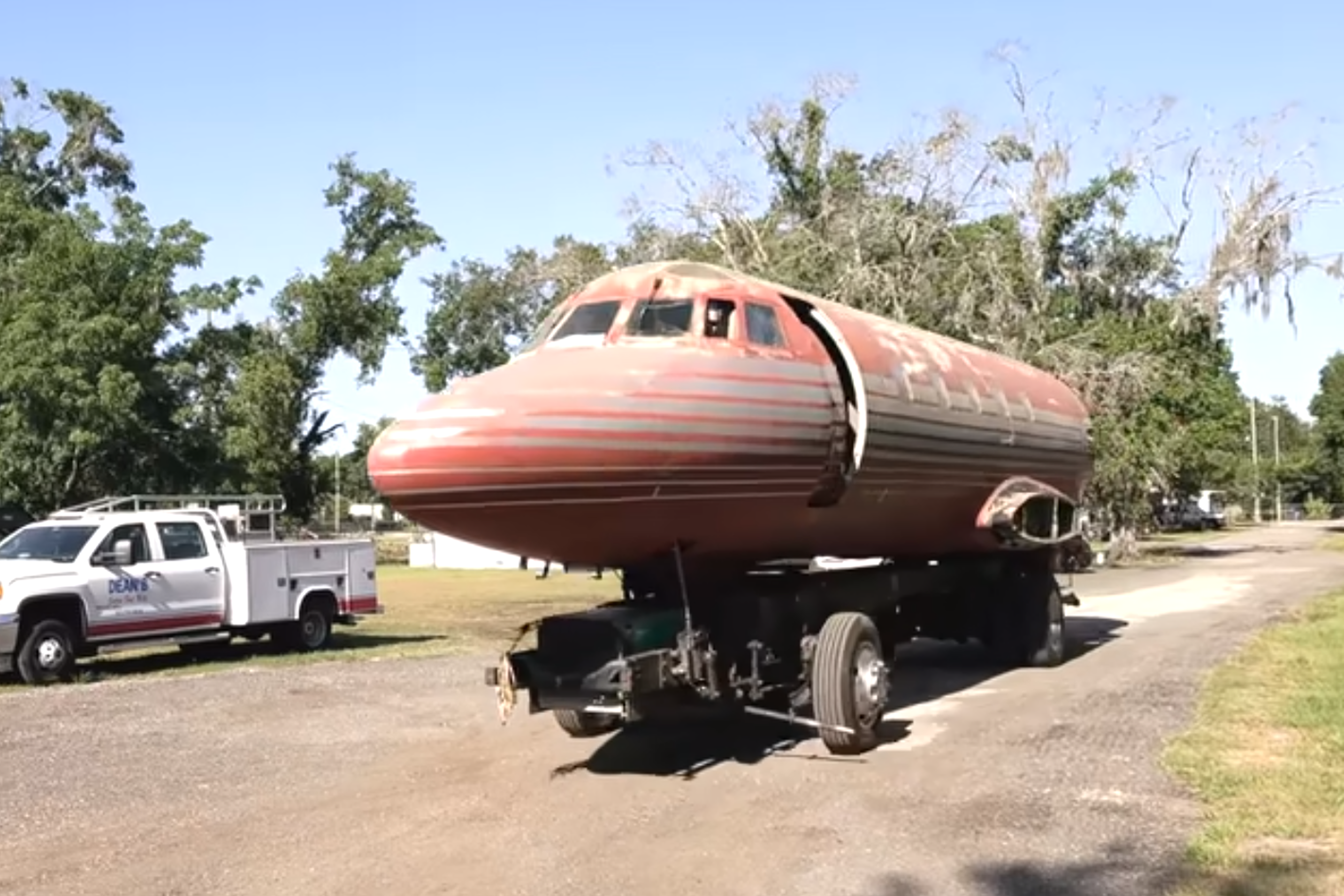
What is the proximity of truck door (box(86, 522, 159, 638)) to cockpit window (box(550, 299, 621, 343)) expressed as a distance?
8.59 meters

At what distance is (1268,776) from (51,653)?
1236cm

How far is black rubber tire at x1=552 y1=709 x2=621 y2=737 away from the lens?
10914 mm

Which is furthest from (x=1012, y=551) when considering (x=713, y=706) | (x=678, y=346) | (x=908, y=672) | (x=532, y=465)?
A: (x=532, y=465)

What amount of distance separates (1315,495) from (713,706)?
10986 centimetres

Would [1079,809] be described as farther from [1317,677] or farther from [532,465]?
[1317,677]

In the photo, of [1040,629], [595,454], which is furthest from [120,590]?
[1040,629]

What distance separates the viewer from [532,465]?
874 centimetres

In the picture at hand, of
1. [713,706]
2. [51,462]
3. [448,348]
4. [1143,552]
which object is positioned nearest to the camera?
[713,706]

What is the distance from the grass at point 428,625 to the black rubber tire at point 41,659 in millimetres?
501

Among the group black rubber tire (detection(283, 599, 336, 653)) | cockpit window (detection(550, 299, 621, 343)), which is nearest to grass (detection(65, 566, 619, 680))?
black rubber tire (detection(283, 599, 336, 653))

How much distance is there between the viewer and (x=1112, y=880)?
23.5ft

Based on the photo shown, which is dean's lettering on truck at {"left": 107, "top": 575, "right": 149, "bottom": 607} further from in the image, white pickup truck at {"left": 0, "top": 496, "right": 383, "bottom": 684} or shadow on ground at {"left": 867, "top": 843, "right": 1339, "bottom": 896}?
shadow on ground at {"left": 867, "top": 843, "right": 1339, "bottom": 896}

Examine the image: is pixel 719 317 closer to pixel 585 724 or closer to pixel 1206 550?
pixel 585 724

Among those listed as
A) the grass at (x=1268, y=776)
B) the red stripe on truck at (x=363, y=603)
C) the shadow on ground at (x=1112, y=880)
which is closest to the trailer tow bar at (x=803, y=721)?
the grass at (x=1268, y=776)
